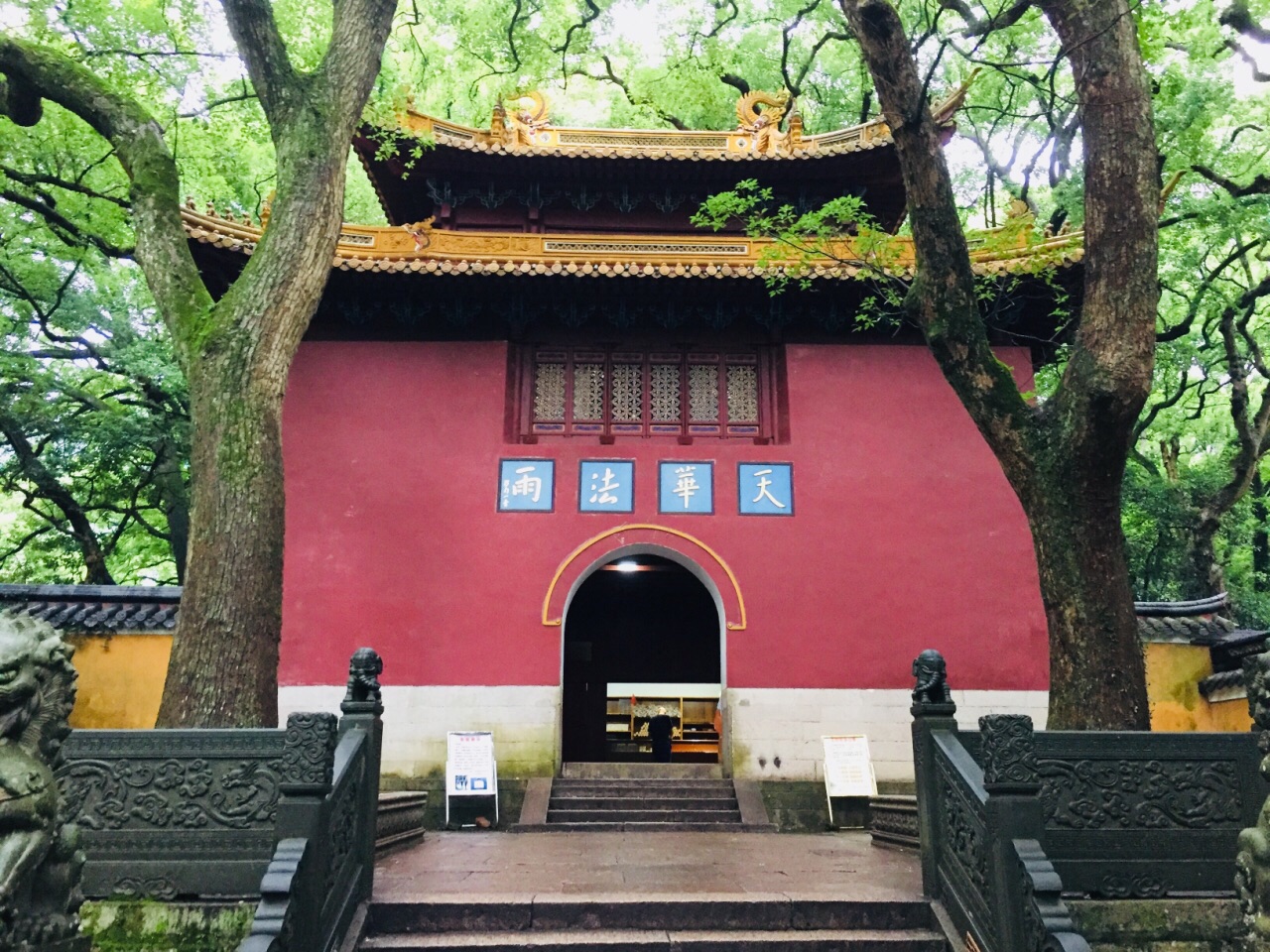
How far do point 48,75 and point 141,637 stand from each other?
4.91 m

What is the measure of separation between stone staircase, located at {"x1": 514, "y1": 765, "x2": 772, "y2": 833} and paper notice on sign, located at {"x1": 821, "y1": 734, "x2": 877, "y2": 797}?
687 mm

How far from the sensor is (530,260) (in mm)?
8125

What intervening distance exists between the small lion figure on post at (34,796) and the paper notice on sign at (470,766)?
494 centimetres

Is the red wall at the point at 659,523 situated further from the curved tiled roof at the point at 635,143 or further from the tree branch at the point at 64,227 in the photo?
the tree branch at the point at 64,227

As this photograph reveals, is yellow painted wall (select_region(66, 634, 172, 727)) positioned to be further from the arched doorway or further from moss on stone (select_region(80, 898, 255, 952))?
the arched doorway

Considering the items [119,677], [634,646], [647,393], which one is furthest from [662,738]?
[119,677]

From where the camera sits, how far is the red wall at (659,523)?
25.8ft

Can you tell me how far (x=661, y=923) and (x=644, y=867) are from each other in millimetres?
1094

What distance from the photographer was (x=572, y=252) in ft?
28.2

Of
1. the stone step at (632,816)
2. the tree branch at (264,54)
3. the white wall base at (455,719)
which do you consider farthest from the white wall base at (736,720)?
the tree branch at (264,54)

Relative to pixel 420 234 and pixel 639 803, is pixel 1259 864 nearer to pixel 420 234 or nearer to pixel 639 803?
pixel 639 803


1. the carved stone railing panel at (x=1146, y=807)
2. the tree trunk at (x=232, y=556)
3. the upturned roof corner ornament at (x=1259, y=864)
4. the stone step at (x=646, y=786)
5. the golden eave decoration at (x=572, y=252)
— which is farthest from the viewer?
the golden eave decoration at (x=572, y=252)

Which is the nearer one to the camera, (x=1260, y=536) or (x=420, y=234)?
(x=420, y=234)

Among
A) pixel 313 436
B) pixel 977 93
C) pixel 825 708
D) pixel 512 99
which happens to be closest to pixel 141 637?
pixel 313 436
